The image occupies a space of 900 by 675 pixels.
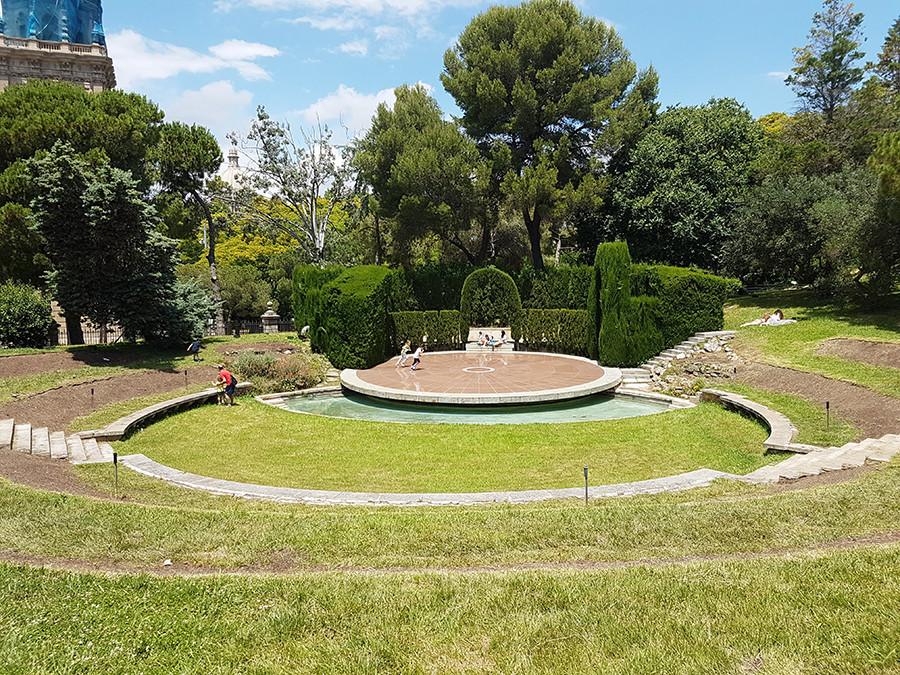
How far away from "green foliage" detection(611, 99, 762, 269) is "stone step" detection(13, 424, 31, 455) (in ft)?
93.9

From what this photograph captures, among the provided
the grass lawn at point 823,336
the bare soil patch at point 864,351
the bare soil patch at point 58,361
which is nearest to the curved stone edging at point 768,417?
the grass lawn at point 823,336

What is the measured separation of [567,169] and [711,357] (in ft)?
51.3

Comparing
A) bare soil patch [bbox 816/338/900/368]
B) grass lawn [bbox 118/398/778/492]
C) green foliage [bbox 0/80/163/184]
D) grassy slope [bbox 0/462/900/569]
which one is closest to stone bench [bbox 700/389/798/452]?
grass lawn [bbox 118/398/778/492]

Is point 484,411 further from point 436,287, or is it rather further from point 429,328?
point 436,287

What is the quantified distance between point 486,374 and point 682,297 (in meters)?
8.25

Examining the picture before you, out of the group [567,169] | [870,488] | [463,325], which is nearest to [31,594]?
[870,488]

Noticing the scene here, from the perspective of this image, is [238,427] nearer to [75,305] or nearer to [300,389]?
[300,389]

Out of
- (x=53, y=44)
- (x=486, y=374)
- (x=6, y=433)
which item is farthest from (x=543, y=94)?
(x=53, y=44)

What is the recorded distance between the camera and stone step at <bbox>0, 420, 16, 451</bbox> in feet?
31.7

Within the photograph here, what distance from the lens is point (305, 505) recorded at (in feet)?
24.9

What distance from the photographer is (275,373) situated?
711 inches

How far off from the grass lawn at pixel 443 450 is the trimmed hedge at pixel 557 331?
8.91 m

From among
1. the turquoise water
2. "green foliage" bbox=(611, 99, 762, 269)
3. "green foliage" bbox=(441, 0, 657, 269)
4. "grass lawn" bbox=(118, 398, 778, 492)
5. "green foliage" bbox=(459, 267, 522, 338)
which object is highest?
"green foliage" bbox=(441, 0, 657, 269)

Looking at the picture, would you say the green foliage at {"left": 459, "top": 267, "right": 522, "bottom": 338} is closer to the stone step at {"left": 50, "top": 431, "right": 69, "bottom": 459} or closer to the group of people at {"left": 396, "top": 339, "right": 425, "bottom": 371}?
the group of people at {"left": 396, "top": 339, "right": 425, "bottom": 371}
